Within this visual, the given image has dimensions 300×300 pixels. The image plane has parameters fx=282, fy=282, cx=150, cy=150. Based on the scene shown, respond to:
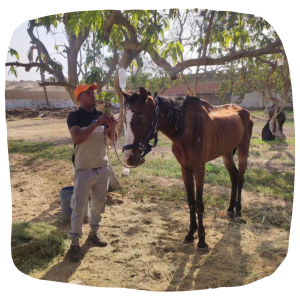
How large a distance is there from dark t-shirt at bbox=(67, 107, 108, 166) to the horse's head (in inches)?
21.7

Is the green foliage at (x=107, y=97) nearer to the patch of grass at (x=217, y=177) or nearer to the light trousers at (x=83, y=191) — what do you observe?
the patch of grass at (x=217, y=177)

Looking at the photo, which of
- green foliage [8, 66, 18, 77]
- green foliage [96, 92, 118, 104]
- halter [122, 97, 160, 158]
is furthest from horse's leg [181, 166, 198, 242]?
green foliage [8, 66, 18, 77]

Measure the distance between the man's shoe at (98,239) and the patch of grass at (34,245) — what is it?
1.23ft

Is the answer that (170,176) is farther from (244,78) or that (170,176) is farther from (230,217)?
(244,78)

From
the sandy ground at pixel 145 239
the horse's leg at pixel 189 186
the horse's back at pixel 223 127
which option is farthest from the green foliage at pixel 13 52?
the horse's back at pixel 223 127

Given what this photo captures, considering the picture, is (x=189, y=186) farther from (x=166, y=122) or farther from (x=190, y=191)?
(x=166, y=122)

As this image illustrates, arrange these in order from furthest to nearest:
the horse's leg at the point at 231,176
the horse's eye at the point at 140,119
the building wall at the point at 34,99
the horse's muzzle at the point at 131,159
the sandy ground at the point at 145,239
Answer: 1. the horse's leg at the point at 231,176
2. the building wall at the point at 34,99
3. the sandy ground at the point at 145,239
4. the horse's eye at the point at 140,119
5. the horse's muzzle at the point at 131,159

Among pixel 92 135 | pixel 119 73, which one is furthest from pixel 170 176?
pixel 119 73

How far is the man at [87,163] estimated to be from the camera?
3.45 metres

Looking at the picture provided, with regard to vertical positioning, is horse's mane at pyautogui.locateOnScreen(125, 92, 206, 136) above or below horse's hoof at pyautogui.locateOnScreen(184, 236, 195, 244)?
above

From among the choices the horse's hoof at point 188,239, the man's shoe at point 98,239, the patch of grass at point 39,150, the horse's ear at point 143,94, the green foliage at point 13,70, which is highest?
the green foliage at point 13,70

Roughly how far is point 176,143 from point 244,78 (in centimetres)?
124

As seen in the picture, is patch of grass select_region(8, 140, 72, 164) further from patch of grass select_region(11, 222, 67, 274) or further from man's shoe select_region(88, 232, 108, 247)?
man's shoe select_region(88, 232, 108, 247)

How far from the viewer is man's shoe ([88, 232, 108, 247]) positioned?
12.0ft
